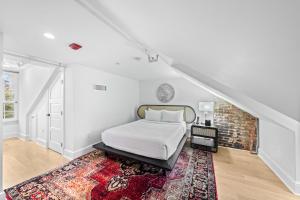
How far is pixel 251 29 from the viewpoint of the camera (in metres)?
0.65

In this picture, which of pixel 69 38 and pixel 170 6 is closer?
pixel 170 6

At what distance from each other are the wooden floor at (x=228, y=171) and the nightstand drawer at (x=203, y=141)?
282mm

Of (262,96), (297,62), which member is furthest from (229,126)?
(297,62)

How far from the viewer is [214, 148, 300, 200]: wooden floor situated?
5.78 feet

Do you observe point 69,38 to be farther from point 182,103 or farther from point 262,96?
point 182,103

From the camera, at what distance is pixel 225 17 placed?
25.9 inches

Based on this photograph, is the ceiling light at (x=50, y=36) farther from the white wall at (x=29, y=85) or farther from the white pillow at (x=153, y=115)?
the white pillow at (x=153, y=115)

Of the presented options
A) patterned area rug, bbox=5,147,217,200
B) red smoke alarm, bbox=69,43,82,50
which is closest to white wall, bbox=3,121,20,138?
patterned area rug, bbox=5,147,217,200

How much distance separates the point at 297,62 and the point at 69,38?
223 centimetres

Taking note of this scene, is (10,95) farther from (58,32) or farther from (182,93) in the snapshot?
(182,93)

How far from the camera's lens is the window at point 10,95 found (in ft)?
13.7

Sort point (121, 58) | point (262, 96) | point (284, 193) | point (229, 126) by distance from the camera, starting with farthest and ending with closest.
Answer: point (229, 126) < point (121, 58) < point (284, 193) < point (262, 96)

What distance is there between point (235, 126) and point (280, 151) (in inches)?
51.9

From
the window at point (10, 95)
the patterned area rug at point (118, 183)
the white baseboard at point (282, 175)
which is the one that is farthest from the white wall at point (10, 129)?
the white baseboard at point (282, 175)
